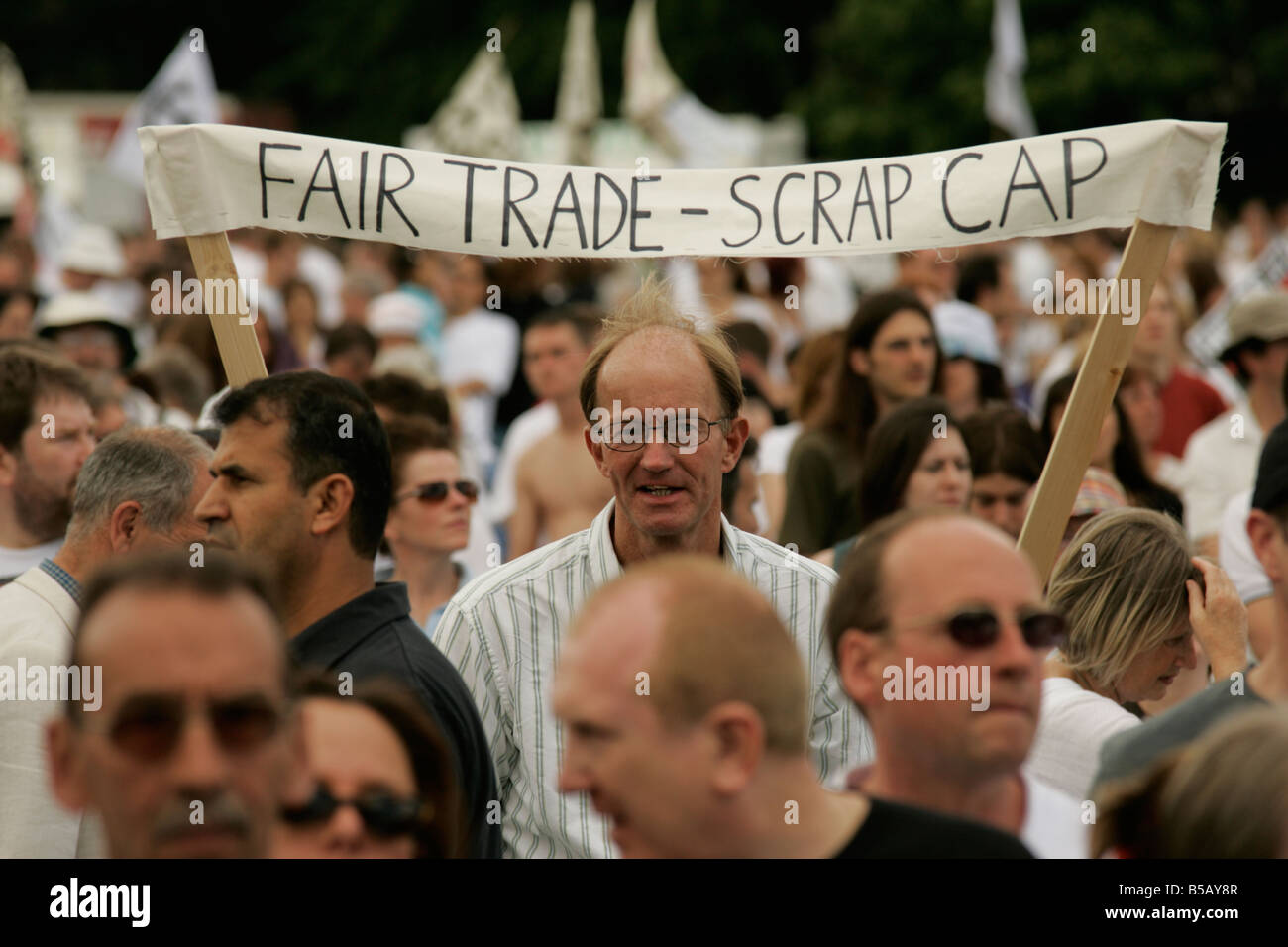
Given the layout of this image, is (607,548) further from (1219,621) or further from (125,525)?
(1219,621)

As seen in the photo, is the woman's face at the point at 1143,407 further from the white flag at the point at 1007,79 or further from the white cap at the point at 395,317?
the white flag at the point at 1007,79

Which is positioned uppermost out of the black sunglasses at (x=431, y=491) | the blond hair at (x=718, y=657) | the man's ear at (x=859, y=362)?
the man's ear at (x=859, y=362)

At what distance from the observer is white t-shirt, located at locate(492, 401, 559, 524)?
27.6ft

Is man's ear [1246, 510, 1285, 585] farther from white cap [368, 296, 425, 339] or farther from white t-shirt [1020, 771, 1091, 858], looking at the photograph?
white cap [368, 296, 425, 339]

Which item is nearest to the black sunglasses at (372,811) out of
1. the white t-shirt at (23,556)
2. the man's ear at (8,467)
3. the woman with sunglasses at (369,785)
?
the woman with sunglasses at (369,785)

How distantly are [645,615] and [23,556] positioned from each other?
3.25 m

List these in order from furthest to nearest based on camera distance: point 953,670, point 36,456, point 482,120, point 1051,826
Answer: point 482,120 → point 36,456 → point 1051,826 → point 953,670

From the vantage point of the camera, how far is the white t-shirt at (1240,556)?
5910 millimetres

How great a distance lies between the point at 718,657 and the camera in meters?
2.55

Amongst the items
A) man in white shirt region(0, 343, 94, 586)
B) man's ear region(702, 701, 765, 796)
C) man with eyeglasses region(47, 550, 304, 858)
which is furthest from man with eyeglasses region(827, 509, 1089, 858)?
man in white shirt region(0, 343, 94, 586)

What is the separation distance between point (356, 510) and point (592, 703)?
159cm

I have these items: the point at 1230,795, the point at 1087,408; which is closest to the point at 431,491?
the point at 1087,408

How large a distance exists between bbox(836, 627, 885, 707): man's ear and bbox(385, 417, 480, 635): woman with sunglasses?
3198mm

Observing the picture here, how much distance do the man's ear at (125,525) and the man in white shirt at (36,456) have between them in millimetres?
947
